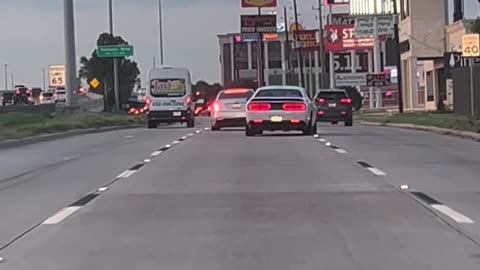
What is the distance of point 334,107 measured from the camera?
48.2 metres

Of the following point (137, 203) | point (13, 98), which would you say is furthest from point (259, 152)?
point (13, 98)

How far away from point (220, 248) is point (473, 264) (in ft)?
8.52

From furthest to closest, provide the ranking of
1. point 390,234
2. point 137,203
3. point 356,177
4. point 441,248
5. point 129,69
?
point 129,69, point 356,177, point 137,203, point 390,234, point 441,248

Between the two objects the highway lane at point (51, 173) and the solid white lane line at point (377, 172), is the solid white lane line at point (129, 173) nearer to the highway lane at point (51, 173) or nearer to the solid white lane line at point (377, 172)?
the highway lane at point (51, 173)

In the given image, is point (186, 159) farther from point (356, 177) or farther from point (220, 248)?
point (220, 248)

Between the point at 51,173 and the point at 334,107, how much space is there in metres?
28.9

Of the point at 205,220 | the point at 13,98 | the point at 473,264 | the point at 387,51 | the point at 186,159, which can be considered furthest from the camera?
the point at 387,51

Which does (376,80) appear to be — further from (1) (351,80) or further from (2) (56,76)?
(2) (56,76)

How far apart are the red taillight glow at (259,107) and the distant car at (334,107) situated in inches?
649

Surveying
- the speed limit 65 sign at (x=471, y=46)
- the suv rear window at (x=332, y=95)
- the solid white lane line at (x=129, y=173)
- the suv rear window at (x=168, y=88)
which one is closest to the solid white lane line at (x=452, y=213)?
the solid white lane line at (x=129, y=173)

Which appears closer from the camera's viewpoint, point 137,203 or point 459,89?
point 137,203

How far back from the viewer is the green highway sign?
73.1m

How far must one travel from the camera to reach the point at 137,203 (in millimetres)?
14758

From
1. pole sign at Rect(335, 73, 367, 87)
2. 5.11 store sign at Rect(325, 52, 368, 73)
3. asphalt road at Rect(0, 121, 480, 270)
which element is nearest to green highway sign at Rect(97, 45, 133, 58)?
pole sign at Rect(335, 73, 367, 87)
